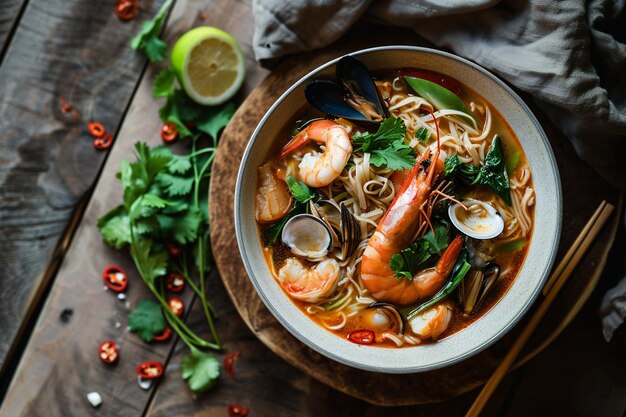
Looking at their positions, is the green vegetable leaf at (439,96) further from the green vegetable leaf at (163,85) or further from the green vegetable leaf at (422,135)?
the green vegetable leaf at (163,85)

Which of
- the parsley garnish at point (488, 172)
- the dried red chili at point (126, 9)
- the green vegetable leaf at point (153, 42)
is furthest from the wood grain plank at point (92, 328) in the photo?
the parsley garnish at point (488, 172)

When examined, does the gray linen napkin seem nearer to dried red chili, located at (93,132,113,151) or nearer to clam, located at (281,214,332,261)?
clam, located at (281,214,332,261)

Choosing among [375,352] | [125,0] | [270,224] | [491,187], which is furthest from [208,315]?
[125,0]

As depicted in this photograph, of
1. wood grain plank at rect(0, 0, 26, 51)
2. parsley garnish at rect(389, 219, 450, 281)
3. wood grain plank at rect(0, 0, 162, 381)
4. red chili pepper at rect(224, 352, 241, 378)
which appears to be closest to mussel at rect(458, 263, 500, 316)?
parsley garnish at rect(389, 219, 450, 281)

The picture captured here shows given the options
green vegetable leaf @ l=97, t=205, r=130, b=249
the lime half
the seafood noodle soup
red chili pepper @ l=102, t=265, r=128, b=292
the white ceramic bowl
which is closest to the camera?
the white ceramic bowl

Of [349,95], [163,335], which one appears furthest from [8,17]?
[349,95]

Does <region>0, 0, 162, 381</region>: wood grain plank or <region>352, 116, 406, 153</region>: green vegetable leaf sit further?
<region>0, 0, 162, 381</region>: wood grain plank
